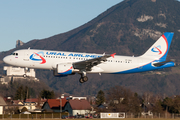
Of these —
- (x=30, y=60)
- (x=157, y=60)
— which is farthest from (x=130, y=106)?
(x=30, y=60)

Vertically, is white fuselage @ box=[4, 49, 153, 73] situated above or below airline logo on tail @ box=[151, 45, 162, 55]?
below

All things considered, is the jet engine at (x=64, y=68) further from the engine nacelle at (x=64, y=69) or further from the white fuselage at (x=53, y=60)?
the white fuselage at (x=53, y=60)

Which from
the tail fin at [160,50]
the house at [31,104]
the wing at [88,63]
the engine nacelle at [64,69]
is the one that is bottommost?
the house at [31,104]

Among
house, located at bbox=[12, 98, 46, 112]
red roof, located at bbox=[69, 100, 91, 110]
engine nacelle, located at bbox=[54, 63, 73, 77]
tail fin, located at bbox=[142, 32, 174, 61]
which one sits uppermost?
tail fin, located at bbox=[142, 32, 174, 61]

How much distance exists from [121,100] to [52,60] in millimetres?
36698

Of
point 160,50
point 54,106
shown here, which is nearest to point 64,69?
point 160,50

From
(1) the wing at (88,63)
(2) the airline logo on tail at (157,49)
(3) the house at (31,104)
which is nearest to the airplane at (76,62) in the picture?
(1) the wing at (88,63)

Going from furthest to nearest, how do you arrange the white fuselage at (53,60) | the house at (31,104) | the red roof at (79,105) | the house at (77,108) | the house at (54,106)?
the house at (31,104) < the house at (54,106) < the red roof at (79,105) < the house at (77,108) < the white fuselage at (53,60)

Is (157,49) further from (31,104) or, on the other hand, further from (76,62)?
(31,104)

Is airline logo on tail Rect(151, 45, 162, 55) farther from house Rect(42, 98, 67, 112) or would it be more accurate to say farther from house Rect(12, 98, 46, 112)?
house Rect(12, 98, 46, 112)

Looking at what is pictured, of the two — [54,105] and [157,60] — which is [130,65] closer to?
[157,60]

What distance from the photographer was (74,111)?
89.3 m

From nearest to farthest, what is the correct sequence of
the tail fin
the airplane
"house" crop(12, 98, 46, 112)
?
the airplane → the tail fin → "house" crop(12, 98, 46, 112)

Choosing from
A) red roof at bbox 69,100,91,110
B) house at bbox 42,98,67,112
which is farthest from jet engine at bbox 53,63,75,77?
house at bbox 42,98,67,112
